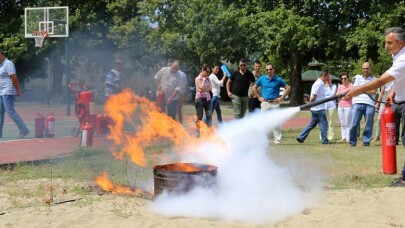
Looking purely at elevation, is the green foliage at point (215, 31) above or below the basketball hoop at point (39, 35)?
above

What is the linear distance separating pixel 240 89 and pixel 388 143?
557 centimetres

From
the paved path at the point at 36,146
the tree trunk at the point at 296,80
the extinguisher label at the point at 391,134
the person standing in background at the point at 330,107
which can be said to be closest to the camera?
the extinguisher label at the point at 391,134

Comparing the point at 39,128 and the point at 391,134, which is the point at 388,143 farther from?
the point at 39,128

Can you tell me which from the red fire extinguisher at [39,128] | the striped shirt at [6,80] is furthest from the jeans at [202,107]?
the striped shirt at [6,80]

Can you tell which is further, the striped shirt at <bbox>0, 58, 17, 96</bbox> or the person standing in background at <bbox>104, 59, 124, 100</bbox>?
the person standing in background at <bbox>104, 59, 124, 100</bbox>

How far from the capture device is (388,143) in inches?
363

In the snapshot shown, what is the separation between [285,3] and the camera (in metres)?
38.3

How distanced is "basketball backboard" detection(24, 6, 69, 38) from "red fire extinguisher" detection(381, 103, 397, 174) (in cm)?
2086

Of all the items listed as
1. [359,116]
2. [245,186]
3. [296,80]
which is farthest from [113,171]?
[296,80]

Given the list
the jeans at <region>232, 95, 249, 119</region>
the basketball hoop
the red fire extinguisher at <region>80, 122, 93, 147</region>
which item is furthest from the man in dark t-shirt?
the basketball hoop

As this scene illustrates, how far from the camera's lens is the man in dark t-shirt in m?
14.2

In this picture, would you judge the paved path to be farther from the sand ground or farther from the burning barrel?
the burning barrel

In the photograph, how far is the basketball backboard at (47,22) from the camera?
27794 mm

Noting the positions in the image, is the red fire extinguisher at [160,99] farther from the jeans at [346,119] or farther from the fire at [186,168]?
the fire at [186,168]
